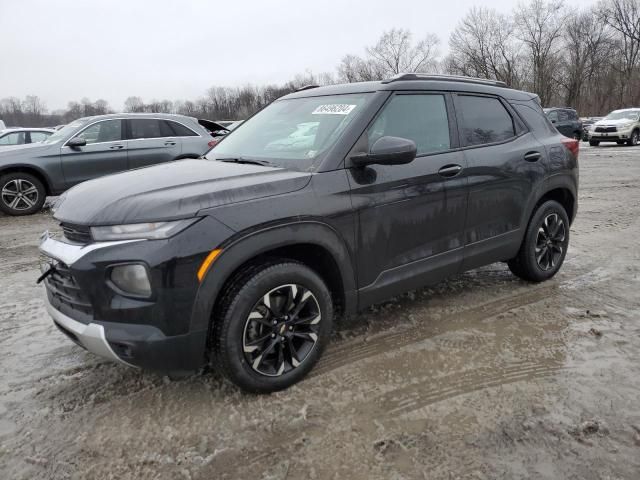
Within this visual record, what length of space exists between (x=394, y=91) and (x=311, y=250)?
1297 mm

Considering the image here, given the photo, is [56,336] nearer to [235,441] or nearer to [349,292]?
[235,441]

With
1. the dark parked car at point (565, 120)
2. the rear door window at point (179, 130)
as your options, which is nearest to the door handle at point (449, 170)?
the rear door window at point (179, 130)

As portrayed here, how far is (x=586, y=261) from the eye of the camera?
5188mm

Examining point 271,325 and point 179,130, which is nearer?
point 271,325

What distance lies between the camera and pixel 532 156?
13.4 feet

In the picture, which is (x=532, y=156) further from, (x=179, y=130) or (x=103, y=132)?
(x=103, y=132)

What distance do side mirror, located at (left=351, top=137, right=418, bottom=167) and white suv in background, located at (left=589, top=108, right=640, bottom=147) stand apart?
2419 centimetres

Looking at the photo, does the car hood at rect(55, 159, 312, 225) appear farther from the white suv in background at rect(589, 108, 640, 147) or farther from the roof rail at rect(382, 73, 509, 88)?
the white suv in background at rect(589, 108, 640, 147)

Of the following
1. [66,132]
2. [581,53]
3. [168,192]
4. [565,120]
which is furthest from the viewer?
[581,53]

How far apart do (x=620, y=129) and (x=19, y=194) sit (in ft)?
80.0

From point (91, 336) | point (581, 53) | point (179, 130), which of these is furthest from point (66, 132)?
point (581, 53)

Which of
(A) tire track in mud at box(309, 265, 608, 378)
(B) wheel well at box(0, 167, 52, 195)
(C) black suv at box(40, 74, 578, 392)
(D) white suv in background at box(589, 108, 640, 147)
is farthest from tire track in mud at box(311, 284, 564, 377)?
(D) white suv in background at box(589, 108, 640, 147)

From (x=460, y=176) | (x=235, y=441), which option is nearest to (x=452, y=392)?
(x=235, y=441)

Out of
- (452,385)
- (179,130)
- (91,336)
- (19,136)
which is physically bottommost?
(452,385)
